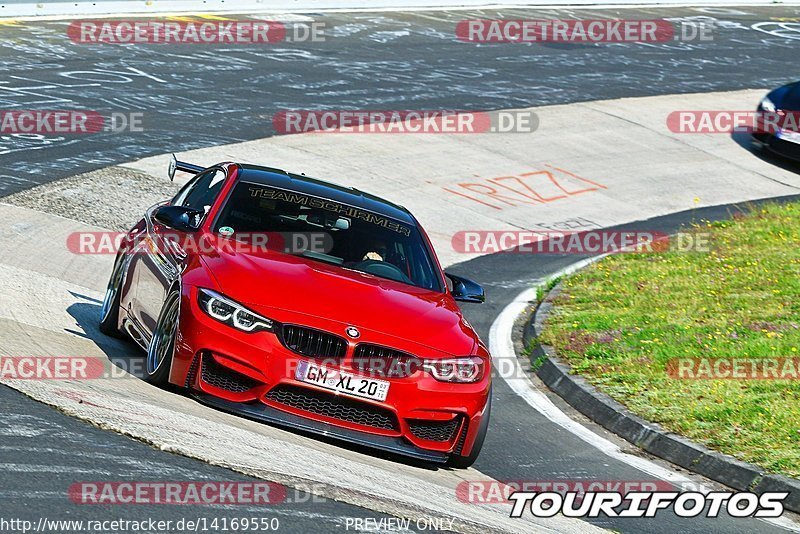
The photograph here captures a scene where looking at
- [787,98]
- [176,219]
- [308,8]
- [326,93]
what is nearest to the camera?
[176,219]

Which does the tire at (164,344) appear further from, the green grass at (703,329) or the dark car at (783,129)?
the dark car at (783,129)

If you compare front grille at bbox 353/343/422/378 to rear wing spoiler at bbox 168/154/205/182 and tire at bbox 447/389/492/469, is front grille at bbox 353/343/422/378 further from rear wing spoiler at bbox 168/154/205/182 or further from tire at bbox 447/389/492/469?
rear wing spoiler at bbox 168/154/205/182

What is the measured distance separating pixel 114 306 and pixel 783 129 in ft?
47.2

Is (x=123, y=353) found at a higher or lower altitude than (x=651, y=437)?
higher

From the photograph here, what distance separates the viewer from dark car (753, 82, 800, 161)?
20.4m

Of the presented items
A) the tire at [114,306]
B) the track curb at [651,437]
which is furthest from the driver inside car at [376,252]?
the track curb at [651,437]

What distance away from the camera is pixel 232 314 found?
23.7 ft

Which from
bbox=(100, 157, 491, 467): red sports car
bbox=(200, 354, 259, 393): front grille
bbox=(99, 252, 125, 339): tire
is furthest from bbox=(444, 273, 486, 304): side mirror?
bbox=(99, 252, 125, 339): tire

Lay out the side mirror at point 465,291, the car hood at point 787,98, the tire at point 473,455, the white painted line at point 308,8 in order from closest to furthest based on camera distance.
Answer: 1. the tire at point 473,455
2. the side mirror at point 465,291
3. the car hood at point 787,98
4. the white painted line at point 308,8

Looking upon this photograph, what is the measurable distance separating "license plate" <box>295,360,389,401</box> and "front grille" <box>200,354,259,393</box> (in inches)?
12.2

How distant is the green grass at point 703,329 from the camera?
8.98 m

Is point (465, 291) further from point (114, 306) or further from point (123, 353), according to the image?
point (114, 306)

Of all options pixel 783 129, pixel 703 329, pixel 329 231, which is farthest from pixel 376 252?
pixel 783 129

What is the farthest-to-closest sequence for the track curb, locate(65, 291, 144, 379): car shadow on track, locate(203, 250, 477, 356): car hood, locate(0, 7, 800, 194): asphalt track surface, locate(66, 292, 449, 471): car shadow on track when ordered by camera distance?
1. locate(0, 7, 800, 194): asphalt track surface
2. locate(65, 291, 144, 379): car shadow on track
3. the track curb
4. locate(66, 292, 449, 471): car shadow on track
5. locate(203, 250, 477, 356): car hood
